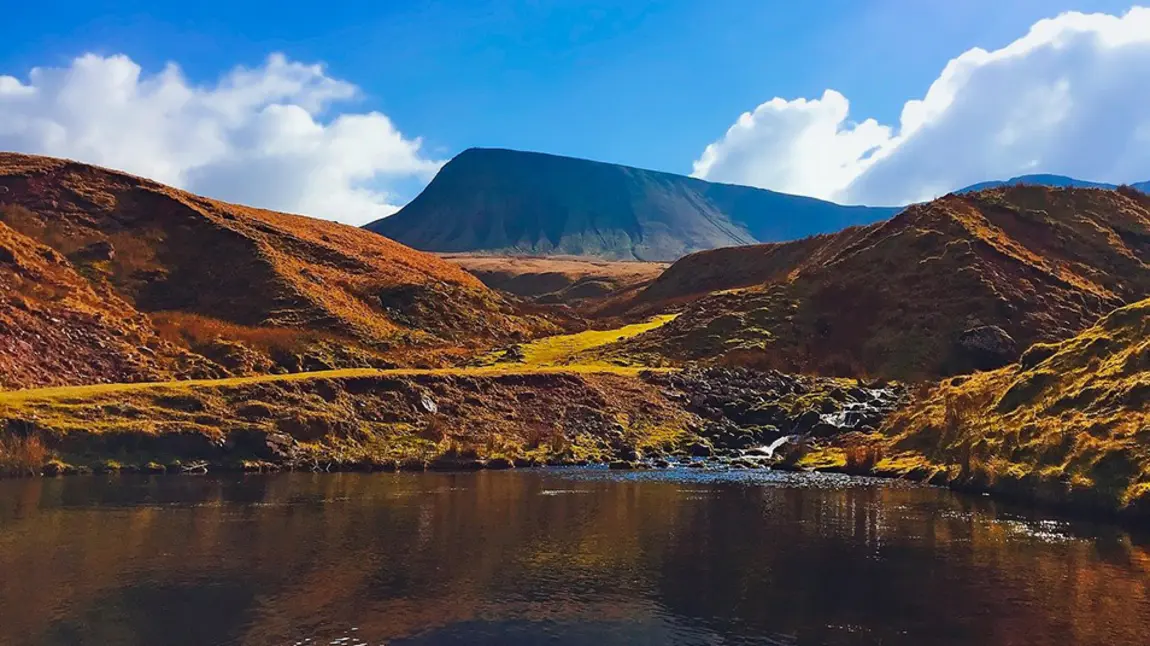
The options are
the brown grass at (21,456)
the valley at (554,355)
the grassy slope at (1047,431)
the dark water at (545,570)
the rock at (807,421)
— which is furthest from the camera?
the rock at (807,421)

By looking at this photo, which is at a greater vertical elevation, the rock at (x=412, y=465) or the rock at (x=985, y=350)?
the rock at (x=985, y=350)

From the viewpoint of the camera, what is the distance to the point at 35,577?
980 inches

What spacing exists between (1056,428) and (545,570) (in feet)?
97.7

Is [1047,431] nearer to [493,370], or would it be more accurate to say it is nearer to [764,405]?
[764,405]

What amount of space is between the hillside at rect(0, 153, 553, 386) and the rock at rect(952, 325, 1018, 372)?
51.0 m

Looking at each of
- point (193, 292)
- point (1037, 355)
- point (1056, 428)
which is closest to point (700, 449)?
point (1037, 355)

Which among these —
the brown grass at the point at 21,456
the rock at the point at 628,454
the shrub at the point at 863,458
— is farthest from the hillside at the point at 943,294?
the brown grass at the point at 21,456

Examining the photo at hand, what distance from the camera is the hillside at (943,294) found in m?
84.5

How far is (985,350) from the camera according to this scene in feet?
261

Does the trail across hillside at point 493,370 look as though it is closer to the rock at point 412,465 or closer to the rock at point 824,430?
the rock at point 412,465

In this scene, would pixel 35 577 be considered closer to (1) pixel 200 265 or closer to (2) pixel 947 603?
(2) pixel 947 603

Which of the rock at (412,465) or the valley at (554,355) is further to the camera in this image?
the rock at (412,465)

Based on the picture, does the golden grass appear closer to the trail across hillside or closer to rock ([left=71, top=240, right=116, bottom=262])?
the trail across hillside

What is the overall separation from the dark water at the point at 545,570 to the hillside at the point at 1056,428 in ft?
10.1
